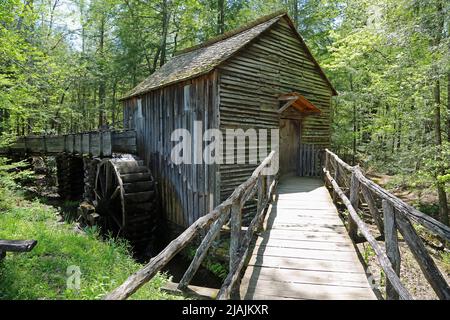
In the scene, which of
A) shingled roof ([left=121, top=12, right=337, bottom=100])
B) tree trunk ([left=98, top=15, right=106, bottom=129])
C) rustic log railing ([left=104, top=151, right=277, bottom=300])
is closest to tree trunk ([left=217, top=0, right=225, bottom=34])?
shingled roof ([left=121, top=12, right=337, bottom=100])

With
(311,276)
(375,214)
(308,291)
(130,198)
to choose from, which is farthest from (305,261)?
(130,198)

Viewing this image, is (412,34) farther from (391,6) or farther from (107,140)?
(107,140)

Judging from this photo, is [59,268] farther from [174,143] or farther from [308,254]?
[174,143]

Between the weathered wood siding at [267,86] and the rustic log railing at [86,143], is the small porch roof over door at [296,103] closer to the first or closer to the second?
the weathered wood siding at [267,86]

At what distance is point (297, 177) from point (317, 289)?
26.3ft

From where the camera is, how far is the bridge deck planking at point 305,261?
3.26 m

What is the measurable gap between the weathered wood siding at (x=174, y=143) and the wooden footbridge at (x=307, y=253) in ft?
9.81

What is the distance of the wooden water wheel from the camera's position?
28.9ft

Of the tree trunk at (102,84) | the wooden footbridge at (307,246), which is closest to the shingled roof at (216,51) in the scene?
the wooden footbridge at (307,246)

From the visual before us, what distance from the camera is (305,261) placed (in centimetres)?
404

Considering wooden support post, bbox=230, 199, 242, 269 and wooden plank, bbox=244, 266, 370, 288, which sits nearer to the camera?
wooden plank, bbox=244, 266, 370, 288

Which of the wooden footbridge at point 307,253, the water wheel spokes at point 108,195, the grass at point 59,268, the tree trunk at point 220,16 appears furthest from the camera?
the tree trunk at point 220,16

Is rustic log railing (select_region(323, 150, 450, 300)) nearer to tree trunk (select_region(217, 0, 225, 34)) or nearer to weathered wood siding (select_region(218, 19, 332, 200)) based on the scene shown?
weathered wood siding (select_region(218, 19, 332, 200))

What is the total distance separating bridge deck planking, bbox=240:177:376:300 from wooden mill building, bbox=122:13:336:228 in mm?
2978
